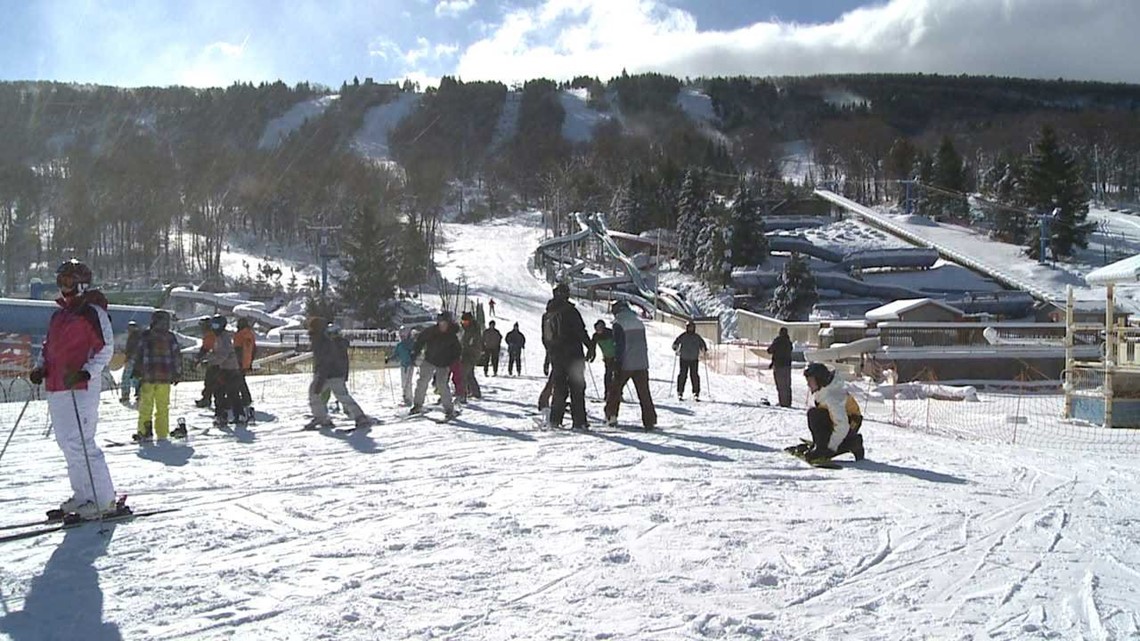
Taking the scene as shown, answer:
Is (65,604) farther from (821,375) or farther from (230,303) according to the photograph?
(230,303)

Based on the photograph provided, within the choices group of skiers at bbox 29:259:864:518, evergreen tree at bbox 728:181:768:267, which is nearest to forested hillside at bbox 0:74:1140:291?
evergreen tree at bbox 728:181:768:267

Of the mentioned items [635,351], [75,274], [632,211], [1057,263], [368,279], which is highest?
[632,211]

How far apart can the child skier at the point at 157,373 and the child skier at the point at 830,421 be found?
6.53 meters

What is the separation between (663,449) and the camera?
29.2 ft

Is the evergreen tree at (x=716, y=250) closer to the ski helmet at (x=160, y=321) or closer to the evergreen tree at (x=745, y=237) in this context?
the evergreen tree at (x=745, y=237)

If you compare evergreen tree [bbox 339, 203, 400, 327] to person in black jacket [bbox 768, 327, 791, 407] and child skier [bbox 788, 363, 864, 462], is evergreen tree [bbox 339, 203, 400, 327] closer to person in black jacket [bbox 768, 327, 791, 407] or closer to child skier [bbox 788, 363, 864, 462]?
person in black jacket [bbox 768, 327, 791, 407]

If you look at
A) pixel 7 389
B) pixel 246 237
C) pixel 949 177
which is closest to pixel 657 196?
pixel 949 177

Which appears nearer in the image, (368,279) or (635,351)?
(635,351)

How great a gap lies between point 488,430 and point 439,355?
4.94ft

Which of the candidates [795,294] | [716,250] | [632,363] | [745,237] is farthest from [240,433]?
[716,250]

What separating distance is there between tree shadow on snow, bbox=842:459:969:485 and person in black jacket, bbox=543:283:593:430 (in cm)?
308

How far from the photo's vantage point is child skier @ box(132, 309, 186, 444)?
9.29 metres

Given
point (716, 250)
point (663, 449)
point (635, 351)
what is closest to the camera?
point (663, 449)

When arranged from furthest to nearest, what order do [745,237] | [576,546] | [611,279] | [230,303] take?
[611,279], [745,237], [230,303], [576,546]
